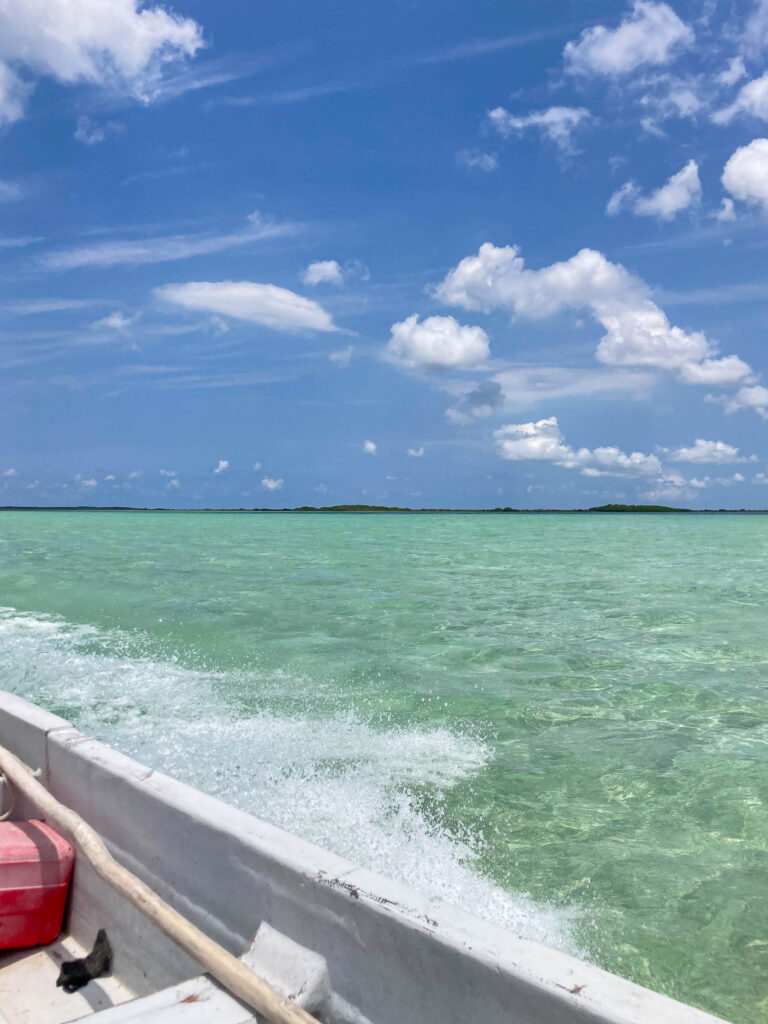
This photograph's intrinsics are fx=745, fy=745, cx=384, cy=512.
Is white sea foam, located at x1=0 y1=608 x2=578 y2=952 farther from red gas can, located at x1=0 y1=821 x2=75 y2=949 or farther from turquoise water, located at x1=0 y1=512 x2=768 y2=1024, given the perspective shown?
red gas can, located at x1=0 y1=821 x2=75 y2=949

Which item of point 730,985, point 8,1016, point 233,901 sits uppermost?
point 233,901

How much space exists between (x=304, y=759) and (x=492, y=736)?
174cm

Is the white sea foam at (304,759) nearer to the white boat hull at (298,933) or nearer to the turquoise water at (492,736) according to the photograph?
the turquoise water at (492,736)

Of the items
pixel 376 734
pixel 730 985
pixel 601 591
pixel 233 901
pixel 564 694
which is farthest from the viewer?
pixel 601 591

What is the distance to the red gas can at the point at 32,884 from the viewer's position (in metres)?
3.01

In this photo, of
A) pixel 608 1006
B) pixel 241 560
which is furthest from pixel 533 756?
pixel 241 560

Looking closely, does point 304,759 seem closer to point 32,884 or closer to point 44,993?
point 32,884

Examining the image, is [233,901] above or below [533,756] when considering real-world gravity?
above

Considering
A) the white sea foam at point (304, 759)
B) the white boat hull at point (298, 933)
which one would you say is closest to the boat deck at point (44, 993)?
the white boat hull at point (298, 933)

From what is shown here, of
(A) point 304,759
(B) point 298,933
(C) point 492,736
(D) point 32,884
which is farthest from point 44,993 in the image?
(C) point 492,736

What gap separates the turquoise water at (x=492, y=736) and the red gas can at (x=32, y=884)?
1802 mm

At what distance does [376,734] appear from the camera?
6.63 meters

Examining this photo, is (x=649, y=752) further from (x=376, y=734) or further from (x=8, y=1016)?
(x=8, y=1016)

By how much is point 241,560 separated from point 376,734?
20.6 meters
